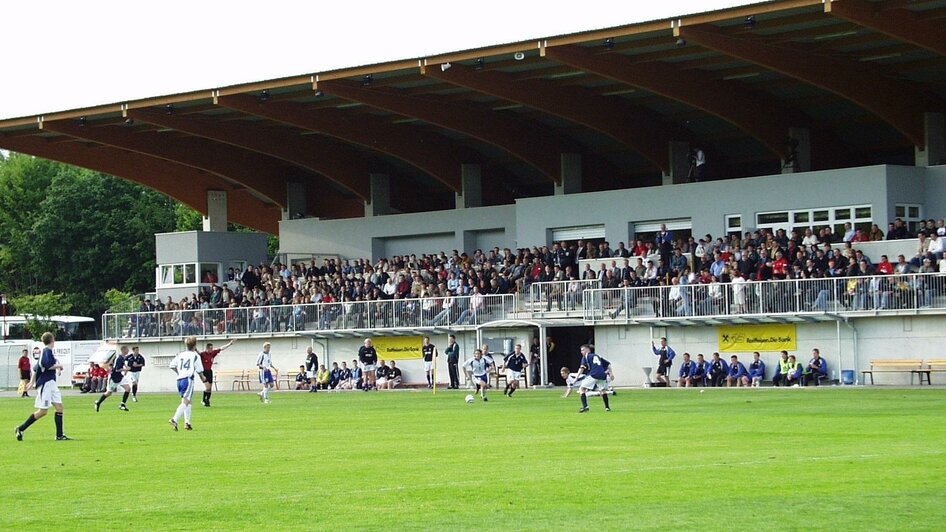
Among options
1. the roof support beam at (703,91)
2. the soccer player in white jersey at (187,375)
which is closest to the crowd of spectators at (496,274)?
the roof support beam at (703,91)

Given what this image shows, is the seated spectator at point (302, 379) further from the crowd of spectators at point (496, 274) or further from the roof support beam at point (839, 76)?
the roof support beam at point (839, 76)

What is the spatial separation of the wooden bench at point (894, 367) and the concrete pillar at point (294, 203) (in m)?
30.8

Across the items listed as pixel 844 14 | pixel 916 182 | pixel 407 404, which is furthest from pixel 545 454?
pixel 916 182

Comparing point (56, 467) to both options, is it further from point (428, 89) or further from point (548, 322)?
point (428, 89)

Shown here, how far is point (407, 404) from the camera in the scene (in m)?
35.4

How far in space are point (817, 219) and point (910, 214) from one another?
2800mm

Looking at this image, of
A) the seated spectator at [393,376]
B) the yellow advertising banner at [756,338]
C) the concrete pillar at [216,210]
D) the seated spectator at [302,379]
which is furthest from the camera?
the concrete pillar at [216,210]

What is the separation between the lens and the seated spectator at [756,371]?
136 ft

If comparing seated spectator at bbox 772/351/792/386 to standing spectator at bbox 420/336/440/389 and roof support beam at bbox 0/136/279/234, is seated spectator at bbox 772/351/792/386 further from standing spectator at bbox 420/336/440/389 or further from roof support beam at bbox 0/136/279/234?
roof support beam at bbox 0/136/279/234

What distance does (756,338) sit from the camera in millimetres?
42344

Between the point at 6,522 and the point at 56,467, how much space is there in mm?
5589

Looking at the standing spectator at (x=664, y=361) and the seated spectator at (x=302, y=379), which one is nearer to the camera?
the standing spectator at (x=664, y=361)

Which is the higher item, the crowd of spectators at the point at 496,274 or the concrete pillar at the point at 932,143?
the concrete pillar at the point at 932,143

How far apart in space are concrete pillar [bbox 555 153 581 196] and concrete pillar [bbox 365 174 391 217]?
9.40 meters
